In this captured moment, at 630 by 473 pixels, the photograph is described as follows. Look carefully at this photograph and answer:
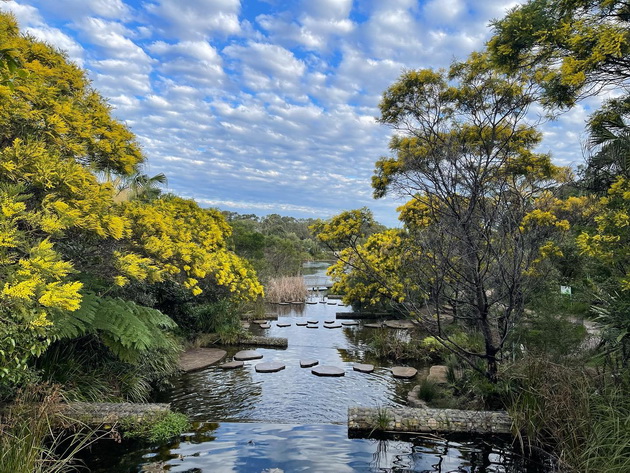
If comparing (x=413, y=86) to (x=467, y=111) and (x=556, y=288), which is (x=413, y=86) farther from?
(x=556, y=288)

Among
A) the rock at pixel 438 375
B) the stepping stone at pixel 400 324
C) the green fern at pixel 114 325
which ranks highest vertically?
the green fern at pixel 114 325

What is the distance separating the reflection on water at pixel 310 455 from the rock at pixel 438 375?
2.76 metres

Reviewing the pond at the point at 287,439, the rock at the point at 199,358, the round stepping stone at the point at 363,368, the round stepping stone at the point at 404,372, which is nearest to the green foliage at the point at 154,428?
the pond at the point at 287,439

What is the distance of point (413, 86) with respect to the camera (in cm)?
662

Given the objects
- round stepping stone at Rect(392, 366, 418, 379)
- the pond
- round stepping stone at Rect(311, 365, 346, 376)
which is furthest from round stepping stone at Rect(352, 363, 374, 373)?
round stepping stone at Rect(392, 366, 418, 379)

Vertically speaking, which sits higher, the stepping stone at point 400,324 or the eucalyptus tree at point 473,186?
the eucalyptus tree at point 473,186

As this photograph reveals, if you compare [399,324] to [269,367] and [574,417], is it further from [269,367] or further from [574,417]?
[574,417]

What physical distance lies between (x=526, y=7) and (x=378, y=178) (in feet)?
12.7

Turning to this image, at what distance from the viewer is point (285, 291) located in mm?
19703

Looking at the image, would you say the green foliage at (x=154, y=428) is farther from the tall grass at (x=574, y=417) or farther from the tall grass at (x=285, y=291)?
the tall grass at (x=285, y=291)

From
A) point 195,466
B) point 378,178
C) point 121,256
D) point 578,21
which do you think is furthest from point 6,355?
point 578,21

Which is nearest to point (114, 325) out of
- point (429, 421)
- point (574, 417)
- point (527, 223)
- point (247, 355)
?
point (429, 421)

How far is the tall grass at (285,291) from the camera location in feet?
63.8

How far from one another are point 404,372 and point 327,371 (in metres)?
1.82
